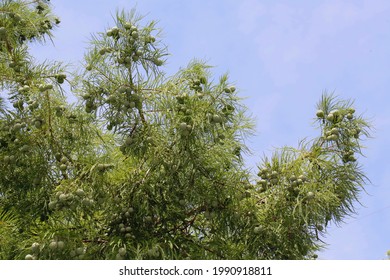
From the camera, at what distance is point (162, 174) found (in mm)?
3615

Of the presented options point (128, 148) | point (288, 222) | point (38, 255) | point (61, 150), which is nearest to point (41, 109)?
point (61, 150)

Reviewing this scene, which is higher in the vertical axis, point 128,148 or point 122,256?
point 128,148

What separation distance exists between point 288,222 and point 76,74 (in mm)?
1499

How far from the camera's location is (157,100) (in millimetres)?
3613

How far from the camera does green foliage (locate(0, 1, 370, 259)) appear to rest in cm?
345

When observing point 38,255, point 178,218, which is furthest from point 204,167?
point 38,255

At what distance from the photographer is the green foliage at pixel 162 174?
345 cm

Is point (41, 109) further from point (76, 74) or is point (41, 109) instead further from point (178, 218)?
point (178, 218)

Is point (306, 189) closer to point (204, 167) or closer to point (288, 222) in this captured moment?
point (288, 222)
